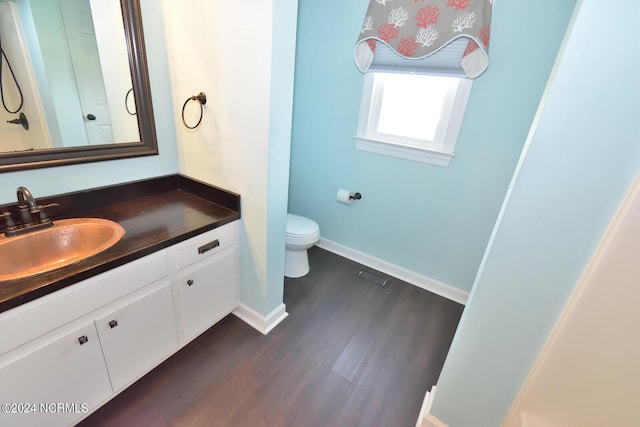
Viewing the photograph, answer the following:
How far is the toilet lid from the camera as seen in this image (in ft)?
6.97

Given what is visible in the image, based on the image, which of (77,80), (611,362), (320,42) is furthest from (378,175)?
(77,80)

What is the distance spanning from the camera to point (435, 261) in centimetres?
221

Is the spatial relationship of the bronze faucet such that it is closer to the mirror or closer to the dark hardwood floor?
the mirror

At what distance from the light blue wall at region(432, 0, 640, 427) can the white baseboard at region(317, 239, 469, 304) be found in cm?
117

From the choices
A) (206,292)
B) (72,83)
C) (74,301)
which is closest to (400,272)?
(206,292)

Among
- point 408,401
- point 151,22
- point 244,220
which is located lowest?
point 408,401

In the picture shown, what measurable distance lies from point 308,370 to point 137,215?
1.23 m

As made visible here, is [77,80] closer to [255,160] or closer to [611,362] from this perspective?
[255,160]

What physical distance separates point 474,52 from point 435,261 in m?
1.46

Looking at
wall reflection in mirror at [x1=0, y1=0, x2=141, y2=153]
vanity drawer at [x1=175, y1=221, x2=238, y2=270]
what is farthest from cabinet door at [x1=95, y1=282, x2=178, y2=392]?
wall reflection in mirror at [x1=0, y1=0, x2=141, y2=153]

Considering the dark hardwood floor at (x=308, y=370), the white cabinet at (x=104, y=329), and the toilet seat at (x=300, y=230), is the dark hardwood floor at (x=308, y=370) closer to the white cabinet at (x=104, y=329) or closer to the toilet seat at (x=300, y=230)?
the white cabinet at (x=104, y=329)

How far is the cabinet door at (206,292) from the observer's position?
1418 millimetres

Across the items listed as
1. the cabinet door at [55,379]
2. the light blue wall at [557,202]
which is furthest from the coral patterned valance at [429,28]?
the cabinet door at [55,379]

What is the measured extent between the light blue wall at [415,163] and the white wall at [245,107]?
100cm
